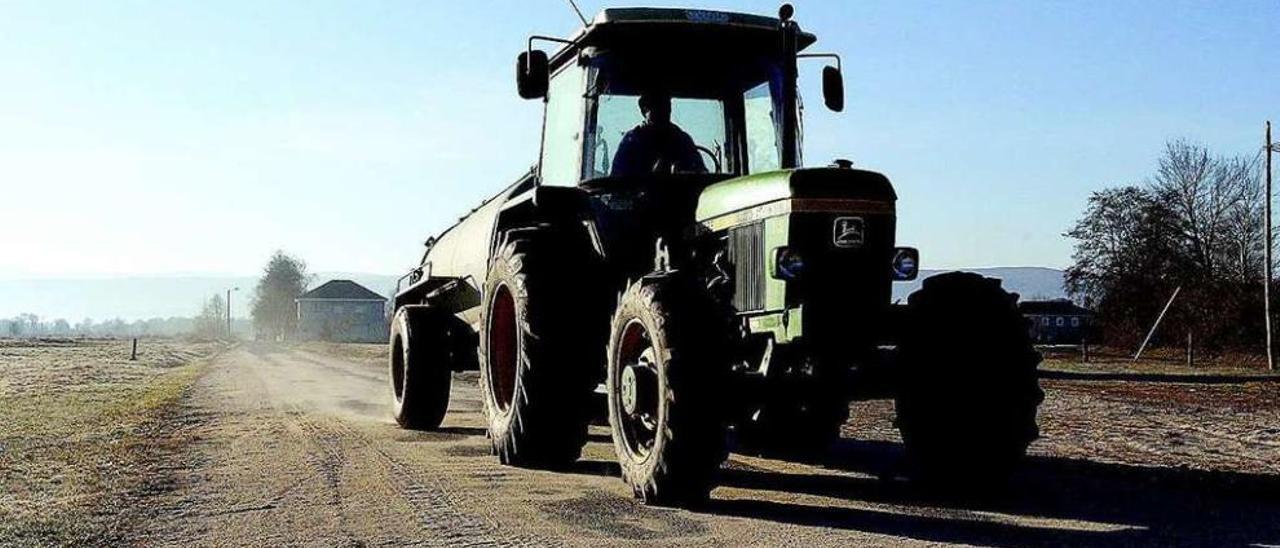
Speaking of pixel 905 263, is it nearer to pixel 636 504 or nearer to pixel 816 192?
pixel 816 192

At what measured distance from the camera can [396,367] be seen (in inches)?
581

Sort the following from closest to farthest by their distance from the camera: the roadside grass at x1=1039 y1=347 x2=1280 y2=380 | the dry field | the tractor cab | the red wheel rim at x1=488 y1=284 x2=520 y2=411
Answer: the dry field, the tractor cab, the red wheel rim at x1=488 y1=284 x2=520 y2=411, the roadside grass at x1=1039 y1=347 x2=1280 y2=380

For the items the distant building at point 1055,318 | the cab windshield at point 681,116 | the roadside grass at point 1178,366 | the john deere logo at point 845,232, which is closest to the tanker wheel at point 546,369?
the cab windshield at point 681,116

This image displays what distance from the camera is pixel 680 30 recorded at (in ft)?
32.5

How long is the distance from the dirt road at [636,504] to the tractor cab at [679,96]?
7.54 ft

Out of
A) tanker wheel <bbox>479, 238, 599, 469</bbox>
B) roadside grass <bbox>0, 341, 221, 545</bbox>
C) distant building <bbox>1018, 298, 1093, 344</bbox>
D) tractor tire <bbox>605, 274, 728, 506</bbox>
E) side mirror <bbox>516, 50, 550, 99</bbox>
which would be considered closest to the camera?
tractor tire <bbox>605, 274, 728, 506</bbox>

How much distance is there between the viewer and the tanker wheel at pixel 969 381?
8.36 metres

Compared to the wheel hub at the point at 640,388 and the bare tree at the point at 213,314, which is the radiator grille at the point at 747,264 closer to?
the wheel hub at the point at 640,388

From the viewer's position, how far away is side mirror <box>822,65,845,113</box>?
31.6 feet

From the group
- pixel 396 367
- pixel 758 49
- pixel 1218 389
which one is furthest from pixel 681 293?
pixel 1218 389

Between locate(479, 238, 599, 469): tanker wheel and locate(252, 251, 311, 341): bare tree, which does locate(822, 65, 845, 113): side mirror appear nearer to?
locate(479, 238, 599, 469): tanker wheel

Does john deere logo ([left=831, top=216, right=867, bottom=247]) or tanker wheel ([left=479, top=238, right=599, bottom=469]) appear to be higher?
john deere logo ([left=831, top=216, right=867, bottom=247])

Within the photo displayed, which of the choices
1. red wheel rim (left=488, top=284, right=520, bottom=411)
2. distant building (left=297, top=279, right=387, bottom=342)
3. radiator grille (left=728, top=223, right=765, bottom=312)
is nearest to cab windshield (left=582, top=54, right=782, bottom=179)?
radiator grille (left=728, top=223, right=765, bottom=312)

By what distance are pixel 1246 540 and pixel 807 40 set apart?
4.80 metres
